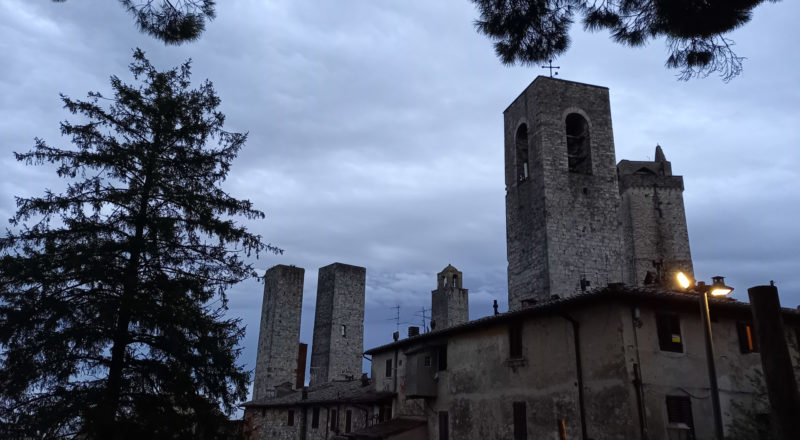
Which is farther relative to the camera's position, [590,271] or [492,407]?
[590,271]

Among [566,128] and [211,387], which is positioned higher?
[566,128]

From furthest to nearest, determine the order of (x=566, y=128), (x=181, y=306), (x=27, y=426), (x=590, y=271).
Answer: (x=566, y=128)
(x=590, y=271)
(x=181, y=306)
(x=27, y=426)

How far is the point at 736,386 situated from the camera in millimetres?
14359

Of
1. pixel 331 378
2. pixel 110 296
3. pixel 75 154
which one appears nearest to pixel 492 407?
pixel 110 296

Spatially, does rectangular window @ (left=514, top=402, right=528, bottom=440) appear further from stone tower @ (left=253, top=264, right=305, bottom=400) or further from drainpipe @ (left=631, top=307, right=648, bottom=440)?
stone tower @ (left=253, top=264, right=305, bottom=400)

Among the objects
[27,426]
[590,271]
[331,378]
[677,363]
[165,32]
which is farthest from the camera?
[331,378]

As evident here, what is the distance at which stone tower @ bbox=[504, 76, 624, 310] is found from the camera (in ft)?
72.3

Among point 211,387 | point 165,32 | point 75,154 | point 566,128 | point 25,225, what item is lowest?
point 211,387

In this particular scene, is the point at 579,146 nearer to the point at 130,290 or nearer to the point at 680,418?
the point at 680,418

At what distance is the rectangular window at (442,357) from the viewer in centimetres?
2036

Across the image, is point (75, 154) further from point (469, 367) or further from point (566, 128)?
point (566, 128)

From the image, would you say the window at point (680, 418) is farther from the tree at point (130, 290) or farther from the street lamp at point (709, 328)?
the tree at point (130, 290)

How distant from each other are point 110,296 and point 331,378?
26.4 meters

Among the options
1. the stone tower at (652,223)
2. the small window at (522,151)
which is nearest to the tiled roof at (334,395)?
the small window at (522,151)
